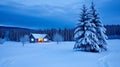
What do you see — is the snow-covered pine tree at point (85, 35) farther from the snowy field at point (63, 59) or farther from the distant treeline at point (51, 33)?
the distant treeline at point (51, 33)

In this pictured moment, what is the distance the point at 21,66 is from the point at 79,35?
1561 centimetres

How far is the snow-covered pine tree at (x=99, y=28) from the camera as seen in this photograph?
93.3 feet

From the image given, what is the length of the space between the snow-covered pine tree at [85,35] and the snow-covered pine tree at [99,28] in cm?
124

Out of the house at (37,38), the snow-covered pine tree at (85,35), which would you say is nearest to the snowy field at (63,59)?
the snow-covered pine tree at (85,35)

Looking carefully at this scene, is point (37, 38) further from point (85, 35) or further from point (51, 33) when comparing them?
point (85, 35)

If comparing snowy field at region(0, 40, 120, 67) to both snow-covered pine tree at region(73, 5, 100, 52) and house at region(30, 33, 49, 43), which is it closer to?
snow-covered pine tree at region(73, 5, 100, 52)

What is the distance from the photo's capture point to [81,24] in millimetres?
28750

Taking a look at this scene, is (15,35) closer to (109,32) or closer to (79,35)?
(109,32)

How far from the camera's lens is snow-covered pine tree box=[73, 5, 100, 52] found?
27000 mm

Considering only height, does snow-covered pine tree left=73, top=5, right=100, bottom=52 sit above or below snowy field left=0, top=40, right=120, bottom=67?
above

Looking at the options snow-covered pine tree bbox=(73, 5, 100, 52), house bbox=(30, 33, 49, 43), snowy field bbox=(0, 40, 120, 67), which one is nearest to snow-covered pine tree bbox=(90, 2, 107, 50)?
snow-covered pine tree bbox=(73, 5, 100, 52)

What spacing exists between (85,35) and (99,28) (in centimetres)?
354

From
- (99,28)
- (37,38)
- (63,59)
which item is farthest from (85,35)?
(37,38)

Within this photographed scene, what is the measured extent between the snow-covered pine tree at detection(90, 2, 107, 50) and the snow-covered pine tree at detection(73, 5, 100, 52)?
48.7 inches
